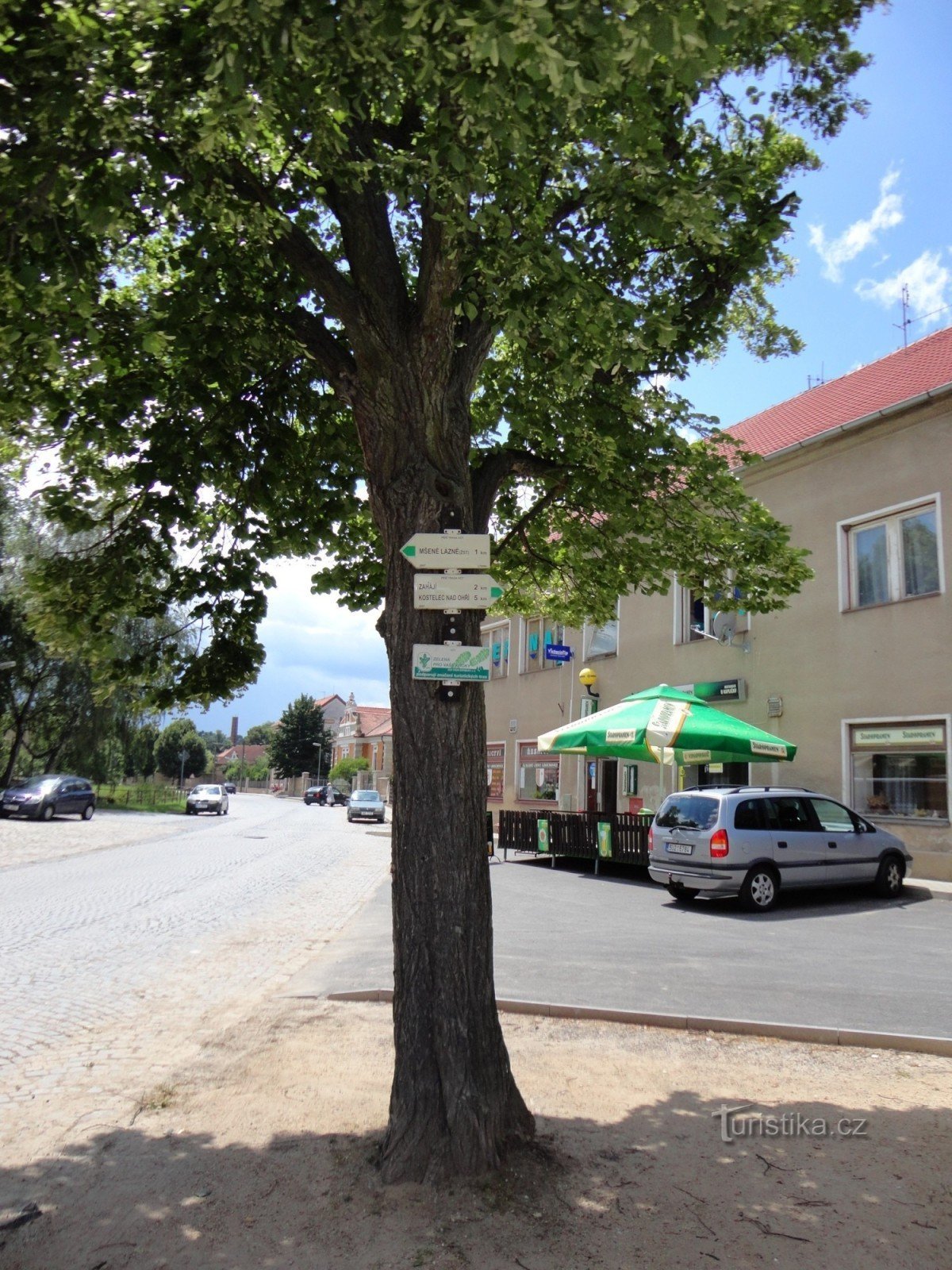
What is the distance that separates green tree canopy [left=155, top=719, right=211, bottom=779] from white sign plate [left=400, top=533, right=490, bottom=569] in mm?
87022

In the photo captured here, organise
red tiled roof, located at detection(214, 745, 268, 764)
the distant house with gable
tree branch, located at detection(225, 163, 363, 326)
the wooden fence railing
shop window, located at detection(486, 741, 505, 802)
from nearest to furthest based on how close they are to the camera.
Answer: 1. tree branch, located at detection(225, 163, 363, 326)
2. the wooden fence railing
3. shop window, located at detection(486, 741, 505, 802)
4. the distant house with gable
5. red tiled roof, located at detection(214, 745, 268, 764)

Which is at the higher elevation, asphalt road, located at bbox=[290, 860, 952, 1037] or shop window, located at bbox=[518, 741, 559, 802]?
shop window, located at bbox=[518, 741, 559, 802]

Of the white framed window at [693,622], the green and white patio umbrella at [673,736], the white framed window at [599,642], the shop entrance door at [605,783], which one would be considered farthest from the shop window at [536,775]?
A: the green and white patio umbrella at [673,736]

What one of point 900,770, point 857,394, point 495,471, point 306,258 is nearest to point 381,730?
point 857,394

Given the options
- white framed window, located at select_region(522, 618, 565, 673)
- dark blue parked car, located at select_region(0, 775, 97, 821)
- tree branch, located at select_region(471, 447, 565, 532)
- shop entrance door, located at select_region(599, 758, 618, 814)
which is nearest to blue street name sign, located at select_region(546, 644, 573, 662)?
shop entrance door, located at select_region(599, 758, 618, 814)

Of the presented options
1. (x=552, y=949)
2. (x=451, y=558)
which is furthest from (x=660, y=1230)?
(x=552, y=949)

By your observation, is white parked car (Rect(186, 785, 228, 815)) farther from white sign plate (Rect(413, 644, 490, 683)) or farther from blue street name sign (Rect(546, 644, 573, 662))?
white sign plate (Rect(413, 644, 490, 683))

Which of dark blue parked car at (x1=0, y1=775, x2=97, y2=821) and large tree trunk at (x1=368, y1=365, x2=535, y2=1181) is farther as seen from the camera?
A: dark blue parked car at (x1=0, y1=775, x2=97, y2=821)

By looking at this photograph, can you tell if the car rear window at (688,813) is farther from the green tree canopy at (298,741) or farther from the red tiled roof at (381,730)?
the green tree canopy at (298,741)

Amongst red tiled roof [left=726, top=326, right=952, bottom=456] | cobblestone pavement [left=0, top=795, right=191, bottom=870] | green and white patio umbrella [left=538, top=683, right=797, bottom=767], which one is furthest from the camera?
cobblestone pavement [left=0, top=795, right=191, bottom=870]

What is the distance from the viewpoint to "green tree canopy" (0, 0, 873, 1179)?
3.69m

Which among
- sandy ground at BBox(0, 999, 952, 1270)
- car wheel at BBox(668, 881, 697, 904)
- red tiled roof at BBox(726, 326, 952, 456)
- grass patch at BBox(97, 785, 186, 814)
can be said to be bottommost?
grass patch at BBox(97, 785, 186, 814)

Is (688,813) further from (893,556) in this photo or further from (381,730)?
(381,730)

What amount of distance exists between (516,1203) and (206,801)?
48000 millimetres
